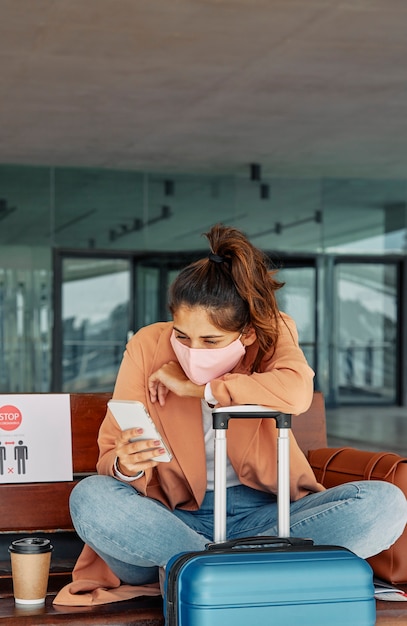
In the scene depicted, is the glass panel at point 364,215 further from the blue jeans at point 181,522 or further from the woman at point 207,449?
the blue jeans at point 181,522

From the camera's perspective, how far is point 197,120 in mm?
7789

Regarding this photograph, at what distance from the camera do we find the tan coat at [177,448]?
2.36 meters

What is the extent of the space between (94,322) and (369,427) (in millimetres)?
3386

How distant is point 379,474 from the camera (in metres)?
2.50

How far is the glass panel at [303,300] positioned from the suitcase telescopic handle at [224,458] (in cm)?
948

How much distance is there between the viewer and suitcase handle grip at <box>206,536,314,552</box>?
6.60ft

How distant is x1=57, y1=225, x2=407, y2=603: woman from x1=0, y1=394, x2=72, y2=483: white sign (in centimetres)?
41

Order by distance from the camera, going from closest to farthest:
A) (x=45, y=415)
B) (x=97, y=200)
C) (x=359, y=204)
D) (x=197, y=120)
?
1. (x=45, y=415)
2. (x=197, y=120)
3. (x=97, y=200)
4. (x=359, y=204)

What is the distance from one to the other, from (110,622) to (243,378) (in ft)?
2.22

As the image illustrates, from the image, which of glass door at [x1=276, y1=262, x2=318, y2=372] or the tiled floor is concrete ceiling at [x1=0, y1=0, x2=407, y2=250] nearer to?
glass door at [x1=276, y1=262, x2=318, y2=372]

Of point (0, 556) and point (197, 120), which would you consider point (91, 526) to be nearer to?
point (0, 556)

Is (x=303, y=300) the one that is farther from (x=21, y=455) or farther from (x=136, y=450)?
(x=136, y=450)

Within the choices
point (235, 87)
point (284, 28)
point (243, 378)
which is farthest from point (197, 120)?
point (243, 378)

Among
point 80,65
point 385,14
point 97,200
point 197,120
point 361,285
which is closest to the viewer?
point 385,14
